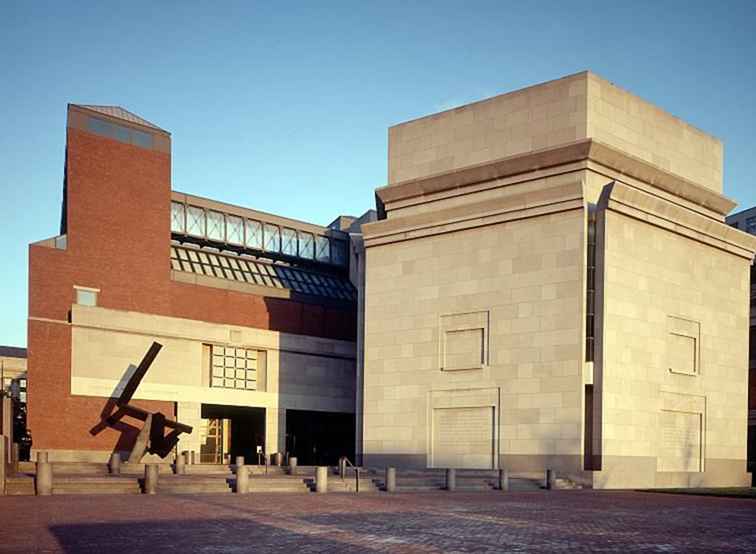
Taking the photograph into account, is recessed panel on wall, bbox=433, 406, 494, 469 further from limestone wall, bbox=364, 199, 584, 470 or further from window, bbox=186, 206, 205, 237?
window, bbox=186, 206, 205, 237

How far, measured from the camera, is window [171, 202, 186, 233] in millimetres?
61375

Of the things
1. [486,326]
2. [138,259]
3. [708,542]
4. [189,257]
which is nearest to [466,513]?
[708,542]

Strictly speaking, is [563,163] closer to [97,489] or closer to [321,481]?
[321,481]

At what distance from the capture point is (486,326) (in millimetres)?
45062

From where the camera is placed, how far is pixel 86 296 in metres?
53.0

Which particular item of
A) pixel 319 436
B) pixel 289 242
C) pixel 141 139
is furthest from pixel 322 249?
pixel 141 139

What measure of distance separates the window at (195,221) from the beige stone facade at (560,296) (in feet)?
55.1

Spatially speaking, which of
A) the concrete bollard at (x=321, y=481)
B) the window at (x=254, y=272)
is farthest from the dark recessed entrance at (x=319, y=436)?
the concrete bollard at (x=321, y=481)

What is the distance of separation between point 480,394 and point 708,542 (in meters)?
27.9

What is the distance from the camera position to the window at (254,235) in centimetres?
6744

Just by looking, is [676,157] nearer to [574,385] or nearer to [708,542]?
[574,385]

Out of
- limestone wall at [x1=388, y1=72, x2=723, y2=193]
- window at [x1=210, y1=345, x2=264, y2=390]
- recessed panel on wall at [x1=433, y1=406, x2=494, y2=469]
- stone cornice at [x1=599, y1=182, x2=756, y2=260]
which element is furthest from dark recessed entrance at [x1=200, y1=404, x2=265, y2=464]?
stone cornice at [x1=599, y1=182, x2=756, y2=260]

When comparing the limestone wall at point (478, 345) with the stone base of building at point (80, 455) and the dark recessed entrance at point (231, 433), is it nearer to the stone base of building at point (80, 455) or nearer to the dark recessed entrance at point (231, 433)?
the stone base of building at point (80, 455)

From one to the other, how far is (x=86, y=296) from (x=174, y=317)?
19.5ft
